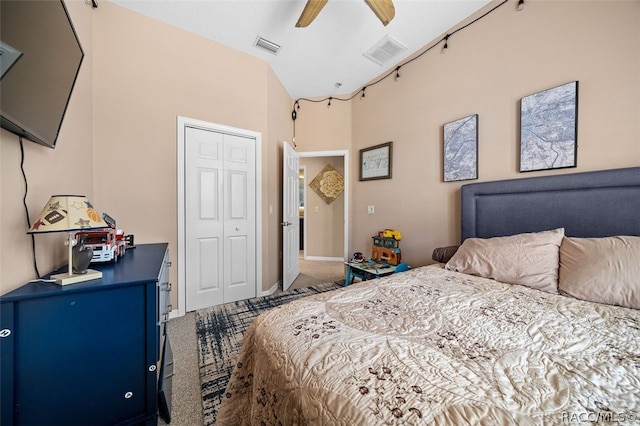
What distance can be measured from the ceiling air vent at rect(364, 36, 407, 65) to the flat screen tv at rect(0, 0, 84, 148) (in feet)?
8.41

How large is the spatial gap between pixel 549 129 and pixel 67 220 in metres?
3.04

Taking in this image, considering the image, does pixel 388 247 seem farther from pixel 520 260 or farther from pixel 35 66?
pixel 35 66

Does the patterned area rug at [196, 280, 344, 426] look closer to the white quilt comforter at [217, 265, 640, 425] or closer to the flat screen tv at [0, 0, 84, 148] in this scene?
the white quilt comforter at [217, 265, 640, 425]

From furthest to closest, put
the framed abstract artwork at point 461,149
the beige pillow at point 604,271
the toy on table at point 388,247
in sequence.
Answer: the toy on table at point 388,247 → the framed abstract artwork at point 461,149 → the beige pillow at point 604,271

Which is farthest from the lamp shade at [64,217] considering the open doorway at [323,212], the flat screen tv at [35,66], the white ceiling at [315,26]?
the open doorway at [323,212]

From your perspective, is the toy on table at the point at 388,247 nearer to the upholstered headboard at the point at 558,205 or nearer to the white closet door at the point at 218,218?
the upholstered headboard at the point at 558,205

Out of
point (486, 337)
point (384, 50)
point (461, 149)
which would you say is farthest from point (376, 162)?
point (486, 337)

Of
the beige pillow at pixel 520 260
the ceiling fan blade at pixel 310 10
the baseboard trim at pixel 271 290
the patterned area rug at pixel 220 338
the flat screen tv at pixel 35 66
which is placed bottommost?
the patterned area rug at pixel 220 338

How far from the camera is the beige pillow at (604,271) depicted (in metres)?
1.12

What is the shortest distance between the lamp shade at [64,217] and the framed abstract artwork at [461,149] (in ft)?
9.06

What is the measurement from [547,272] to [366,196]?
217 centimetres

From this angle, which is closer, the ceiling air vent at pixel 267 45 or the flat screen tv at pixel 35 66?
the flat screen tv at pixel 35 66

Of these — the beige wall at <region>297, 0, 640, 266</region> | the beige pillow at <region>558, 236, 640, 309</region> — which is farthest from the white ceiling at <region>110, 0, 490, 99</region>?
the beige pillow at <region>558, 236, 640, 309</region>

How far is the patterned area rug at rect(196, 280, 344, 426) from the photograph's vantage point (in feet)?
4.64
